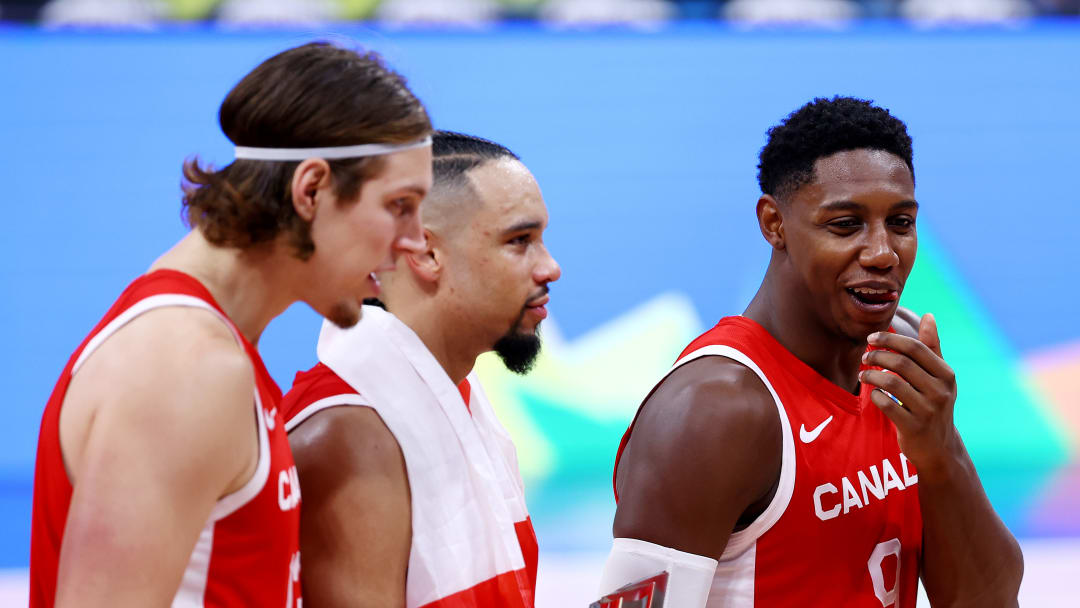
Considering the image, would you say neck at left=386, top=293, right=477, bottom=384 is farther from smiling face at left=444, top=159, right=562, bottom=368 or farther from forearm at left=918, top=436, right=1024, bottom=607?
forearm at left=918, top=436, right=1024, bottom=607

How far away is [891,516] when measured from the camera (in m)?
2.22

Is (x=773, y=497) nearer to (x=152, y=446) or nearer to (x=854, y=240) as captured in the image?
(x=854, y=240)

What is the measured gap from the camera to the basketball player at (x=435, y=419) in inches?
74.8

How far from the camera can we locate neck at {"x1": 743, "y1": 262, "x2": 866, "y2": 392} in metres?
2.28

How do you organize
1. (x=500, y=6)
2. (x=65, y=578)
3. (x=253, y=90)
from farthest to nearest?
1. (x=500, y=6)
2. (x=253, y=90)
3. (x=65, y=578)

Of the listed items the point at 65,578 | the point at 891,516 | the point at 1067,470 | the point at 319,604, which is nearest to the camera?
the point at 65,578

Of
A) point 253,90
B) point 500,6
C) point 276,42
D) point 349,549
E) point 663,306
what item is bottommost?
point 349,549

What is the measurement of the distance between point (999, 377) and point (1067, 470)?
0.65m

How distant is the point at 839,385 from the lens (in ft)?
7.69

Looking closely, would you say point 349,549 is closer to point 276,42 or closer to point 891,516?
point 891,516

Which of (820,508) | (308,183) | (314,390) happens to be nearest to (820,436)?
(820,508)

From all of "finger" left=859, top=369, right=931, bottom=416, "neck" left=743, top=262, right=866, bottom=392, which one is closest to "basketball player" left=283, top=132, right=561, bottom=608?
"neck" left=743, top=262, right=866, bottom=392

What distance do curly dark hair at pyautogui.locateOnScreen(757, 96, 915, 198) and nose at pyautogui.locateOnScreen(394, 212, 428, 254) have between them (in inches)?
35.8

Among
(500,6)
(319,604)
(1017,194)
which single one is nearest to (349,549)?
(319,604)
